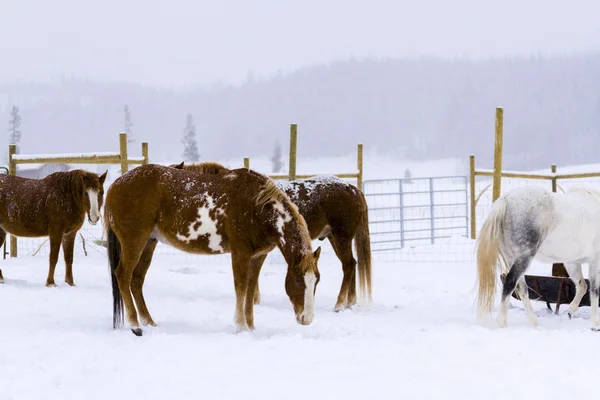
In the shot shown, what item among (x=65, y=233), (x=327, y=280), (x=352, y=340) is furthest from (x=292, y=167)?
(x=352, y=340)

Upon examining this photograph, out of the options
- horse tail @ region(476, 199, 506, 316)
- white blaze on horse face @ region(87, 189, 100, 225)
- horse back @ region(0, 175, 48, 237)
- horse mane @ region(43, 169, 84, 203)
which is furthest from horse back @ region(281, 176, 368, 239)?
horse back @ region(0, 175, 48, 237)

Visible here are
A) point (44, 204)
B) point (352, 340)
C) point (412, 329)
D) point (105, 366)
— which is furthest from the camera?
point (44, 204)

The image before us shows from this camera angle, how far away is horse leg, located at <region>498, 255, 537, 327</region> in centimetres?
522

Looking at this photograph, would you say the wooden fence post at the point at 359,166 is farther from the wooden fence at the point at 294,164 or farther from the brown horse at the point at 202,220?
the brown horse at the point at 202,220

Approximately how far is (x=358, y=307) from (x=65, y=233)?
3904 mm

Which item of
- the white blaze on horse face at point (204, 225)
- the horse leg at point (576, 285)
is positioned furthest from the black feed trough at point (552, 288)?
the white blaze on horse face at point (204, 225)

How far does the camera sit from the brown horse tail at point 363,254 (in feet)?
21.2

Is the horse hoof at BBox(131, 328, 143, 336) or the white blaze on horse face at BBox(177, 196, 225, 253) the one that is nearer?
the horse hoof at BBox(131, 328, 143, 336)

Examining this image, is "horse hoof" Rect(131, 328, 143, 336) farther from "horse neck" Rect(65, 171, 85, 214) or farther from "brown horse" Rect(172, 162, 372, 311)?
"horse neck" Rect(65, 171, 85, 214)

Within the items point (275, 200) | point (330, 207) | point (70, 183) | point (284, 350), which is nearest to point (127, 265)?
point (275, 200)

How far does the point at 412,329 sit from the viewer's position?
5051 millimetres

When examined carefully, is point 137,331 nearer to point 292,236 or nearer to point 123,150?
point 292,236

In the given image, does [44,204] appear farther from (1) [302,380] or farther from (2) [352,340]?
(1) [302,380]

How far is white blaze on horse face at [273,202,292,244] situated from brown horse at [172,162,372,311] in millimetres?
1509
